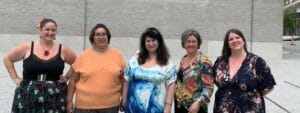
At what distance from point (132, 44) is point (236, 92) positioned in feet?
69.6

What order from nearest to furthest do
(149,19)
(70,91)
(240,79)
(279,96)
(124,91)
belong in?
(240,79), (124,91), (70,91), (279,96), (149,19)

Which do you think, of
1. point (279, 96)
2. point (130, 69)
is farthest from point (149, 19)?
point (130, 69)

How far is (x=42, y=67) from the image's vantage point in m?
4.23

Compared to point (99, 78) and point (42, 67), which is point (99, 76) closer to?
point (99, 78)

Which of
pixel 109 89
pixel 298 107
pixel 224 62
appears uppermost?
pixel 224 62

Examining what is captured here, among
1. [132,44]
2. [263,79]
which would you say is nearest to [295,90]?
[263,79]

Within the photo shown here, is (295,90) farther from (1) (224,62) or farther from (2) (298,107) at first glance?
(1) (224,62)

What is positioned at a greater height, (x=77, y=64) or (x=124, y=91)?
(x=77, y=64)

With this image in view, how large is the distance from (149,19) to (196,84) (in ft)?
70.2

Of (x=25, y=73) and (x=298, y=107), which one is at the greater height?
(x=25, y=73)

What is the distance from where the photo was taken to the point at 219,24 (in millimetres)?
27219

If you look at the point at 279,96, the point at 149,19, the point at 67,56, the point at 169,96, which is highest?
the point at 149,19

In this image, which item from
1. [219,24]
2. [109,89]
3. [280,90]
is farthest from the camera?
[219,24]

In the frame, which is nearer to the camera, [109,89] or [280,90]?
[109,89]
